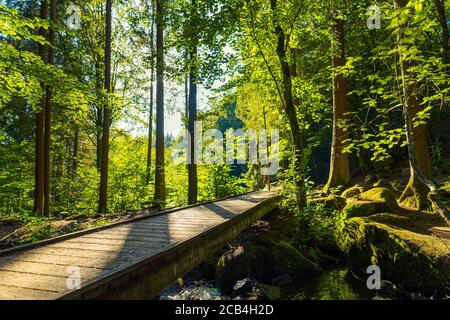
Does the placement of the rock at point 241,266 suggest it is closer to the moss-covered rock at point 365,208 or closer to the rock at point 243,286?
the rock at point 243,286

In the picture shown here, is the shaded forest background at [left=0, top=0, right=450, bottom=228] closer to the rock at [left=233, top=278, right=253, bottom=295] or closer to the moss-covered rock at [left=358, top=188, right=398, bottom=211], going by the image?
the moss-covered rock at [left=358, top=188, right=398, bottom=211]

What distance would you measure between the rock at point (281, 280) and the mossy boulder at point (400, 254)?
1769mm

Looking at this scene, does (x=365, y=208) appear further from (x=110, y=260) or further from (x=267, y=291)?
(x=110, y=260)

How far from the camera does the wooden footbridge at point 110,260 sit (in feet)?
8.91

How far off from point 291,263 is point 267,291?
1.38 meters

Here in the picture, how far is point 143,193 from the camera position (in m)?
15.1

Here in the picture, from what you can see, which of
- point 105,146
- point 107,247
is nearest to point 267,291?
point 107,247

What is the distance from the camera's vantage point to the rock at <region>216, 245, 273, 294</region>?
7953mm

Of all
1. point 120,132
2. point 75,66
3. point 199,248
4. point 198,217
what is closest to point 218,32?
point 198,217

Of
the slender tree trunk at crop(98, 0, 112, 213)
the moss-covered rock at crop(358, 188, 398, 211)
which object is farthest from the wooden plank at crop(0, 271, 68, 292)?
the slender tree trunk at crop(98, 0, 112, 213)

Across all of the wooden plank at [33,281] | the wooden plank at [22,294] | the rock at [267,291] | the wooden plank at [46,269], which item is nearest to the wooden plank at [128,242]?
the wooden plank at [46,269]

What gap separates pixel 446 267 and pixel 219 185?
9.50m
